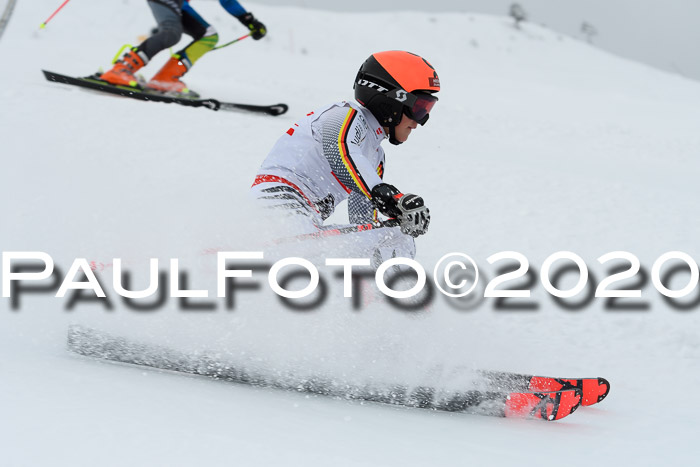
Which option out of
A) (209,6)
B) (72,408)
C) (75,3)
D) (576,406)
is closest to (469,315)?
(576,406)

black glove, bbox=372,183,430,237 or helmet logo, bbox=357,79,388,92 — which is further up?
helmet logo, bbox=357,79,388,92

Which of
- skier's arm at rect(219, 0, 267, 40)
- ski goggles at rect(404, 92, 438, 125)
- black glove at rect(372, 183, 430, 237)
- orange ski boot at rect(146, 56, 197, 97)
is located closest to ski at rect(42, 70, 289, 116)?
orange ski boot at rect(146, 56, 197, 97)

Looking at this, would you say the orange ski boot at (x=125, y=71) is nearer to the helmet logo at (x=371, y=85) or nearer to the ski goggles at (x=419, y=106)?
the helmet logo at (x=371, y=85)

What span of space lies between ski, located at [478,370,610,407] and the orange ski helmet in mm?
1277

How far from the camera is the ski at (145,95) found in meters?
7.34

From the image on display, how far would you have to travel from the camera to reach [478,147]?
7.62 m

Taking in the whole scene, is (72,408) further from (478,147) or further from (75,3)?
(75,3)

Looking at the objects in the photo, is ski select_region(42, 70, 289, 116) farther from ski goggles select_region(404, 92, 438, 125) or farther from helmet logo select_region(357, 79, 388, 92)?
ski goggles select_region(404, 92, 438, 125)

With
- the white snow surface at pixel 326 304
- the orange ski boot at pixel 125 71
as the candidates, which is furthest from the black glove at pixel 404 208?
the orange ski boot at pixel 125 71

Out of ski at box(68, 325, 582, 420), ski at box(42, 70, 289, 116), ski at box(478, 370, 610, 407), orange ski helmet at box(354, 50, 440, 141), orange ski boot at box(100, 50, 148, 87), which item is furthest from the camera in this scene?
orange ski boot at box(100, 50, 148, 87)

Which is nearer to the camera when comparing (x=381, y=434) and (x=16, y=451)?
(x=16, y=451)

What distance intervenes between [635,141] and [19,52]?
881 centimetres

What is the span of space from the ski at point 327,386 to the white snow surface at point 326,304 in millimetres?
54

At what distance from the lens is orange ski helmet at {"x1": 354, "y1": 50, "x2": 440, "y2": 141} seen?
3.14m
